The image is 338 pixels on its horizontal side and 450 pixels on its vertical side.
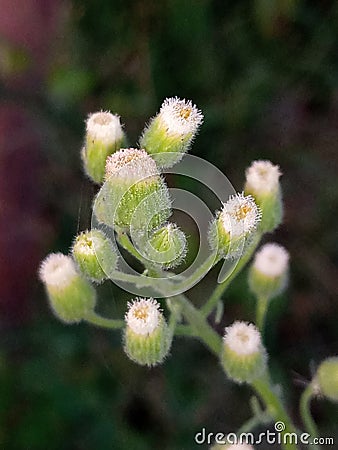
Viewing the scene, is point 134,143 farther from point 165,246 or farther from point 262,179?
point 165,246

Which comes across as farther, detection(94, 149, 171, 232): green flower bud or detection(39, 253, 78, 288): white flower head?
detection(39, 253, 78, 288): white flower head

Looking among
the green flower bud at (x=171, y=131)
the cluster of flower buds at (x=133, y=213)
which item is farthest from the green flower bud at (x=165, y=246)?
the green flower bud at (x=171, y=131)

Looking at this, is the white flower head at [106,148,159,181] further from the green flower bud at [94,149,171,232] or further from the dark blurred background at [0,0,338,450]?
the dark blurred background at [0,0,338,450]

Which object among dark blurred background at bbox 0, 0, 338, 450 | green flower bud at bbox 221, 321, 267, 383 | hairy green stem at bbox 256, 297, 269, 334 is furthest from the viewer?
dark blurred background at bbox 0, 0, 338, 450

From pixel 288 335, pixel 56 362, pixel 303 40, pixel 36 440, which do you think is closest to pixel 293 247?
pixel 288 335

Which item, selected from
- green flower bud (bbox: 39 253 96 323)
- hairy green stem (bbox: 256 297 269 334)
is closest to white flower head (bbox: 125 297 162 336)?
green flower bud (bbox: 39 253 96 323)

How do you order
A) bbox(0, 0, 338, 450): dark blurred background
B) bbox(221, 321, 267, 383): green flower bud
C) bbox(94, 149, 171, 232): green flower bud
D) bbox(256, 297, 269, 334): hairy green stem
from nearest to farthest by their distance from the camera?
bbox(94, 149, 171, 232): green flower bud, bbox(221, 321, 267, 383): green flower bud, bbox(256, 297, 269, 334): hairy green stem, bbox(0, 0, 338, 450): dark blurred background
